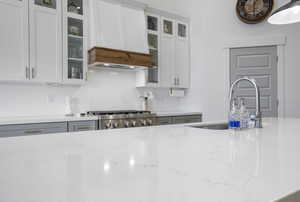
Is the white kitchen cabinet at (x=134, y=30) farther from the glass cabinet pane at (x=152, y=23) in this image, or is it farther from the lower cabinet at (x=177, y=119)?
the lower cabinet at (x=177, y=119)

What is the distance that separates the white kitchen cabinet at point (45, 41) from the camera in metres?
2.95

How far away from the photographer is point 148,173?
0.66m

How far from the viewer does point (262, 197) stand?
0.50 m

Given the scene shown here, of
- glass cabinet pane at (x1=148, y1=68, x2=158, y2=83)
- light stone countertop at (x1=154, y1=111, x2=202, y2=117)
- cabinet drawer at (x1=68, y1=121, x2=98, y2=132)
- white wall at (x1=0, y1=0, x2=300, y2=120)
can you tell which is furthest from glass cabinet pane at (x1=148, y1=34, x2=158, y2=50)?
cabinet drawer at (x1=68, y1=121, x2=98, y2=132)

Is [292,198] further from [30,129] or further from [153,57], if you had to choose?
[153,57]

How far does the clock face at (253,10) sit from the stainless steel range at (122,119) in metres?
2.41

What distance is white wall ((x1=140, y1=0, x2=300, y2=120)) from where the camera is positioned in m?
3.99

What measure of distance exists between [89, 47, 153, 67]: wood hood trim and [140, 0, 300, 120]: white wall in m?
1.38

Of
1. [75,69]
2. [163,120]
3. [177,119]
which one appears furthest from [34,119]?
[177,119]

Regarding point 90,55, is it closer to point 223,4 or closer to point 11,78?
point 11,78

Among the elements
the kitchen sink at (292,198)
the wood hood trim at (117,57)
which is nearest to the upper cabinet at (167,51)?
the wood hood trim at (117,57)

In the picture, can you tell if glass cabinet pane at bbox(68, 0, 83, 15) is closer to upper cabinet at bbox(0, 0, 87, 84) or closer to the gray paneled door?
upper cabinet at bbox(0, 0, 87, 84)

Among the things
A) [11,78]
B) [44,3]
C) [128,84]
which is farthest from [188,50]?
[11,78]

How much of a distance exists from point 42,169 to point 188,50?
445cm
